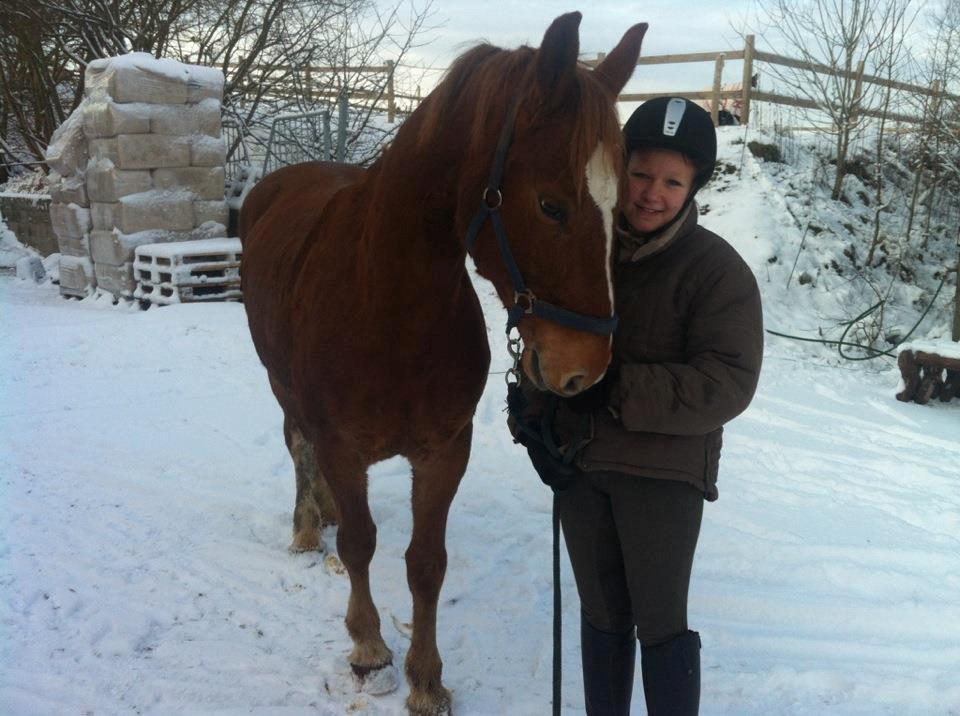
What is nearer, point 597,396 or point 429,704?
point 597,396

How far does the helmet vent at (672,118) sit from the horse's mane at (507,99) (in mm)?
152

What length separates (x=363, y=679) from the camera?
2.47 metres

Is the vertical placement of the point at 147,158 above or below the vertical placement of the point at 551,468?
above

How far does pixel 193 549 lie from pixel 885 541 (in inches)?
133

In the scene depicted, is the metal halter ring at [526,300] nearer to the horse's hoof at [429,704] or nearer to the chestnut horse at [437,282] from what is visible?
the chestnut horse at [437,282]

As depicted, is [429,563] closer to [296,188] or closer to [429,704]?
[429,704]

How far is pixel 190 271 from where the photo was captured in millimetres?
8234

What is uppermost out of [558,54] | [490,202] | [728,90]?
[728,90]

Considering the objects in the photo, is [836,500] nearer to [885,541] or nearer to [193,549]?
[885,541]

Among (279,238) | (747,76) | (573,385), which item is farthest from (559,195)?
(747,76)

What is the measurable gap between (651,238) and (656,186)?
130mm

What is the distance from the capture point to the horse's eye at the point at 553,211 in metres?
1.53

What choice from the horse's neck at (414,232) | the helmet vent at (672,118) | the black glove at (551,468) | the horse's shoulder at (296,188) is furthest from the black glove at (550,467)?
the horse's shoulder at (296,188)

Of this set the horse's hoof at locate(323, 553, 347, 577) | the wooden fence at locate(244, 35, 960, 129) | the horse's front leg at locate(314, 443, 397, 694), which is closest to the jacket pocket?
the horse's front leg at locate(314, 443, 397, 694)
